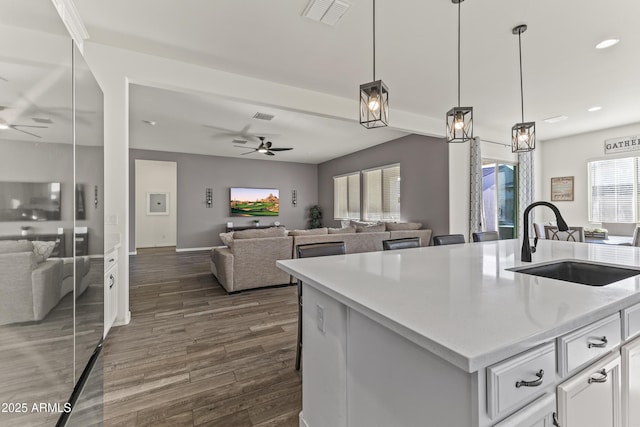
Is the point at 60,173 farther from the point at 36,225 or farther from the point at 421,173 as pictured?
the point at 421,173

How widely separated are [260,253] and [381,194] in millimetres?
4123

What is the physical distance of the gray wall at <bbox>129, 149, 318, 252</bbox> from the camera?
7875mm

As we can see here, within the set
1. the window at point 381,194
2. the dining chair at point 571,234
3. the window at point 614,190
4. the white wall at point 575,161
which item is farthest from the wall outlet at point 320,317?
the white wall at point 575,161

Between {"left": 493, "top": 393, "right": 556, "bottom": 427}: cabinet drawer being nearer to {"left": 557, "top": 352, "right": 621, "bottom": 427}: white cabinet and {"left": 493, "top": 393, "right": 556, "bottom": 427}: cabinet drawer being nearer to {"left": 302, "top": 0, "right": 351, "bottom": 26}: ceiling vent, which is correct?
{"left": 557, "top": 352, "right": 621, "bottom": 427}: white cabinet

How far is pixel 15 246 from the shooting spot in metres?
1.10

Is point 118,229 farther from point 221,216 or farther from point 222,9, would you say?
point 221,216

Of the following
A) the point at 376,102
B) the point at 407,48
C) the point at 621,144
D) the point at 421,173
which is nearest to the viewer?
the point at 376,102

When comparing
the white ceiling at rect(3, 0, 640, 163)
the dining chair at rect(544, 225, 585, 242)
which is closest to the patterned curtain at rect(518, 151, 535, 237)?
the white ceiling at rect(3, 0, 640, 163)

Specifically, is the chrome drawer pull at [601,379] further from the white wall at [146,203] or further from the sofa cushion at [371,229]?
the white wall at [146,203]

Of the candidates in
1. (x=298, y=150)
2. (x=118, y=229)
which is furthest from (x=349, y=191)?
(x=118, y=229)

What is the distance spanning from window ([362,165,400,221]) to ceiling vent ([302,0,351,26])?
4656 mm

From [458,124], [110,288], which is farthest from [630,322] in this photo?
[110,288]

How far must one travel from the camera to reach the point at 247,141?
261 inches

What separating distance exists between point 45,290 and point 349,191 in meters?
7.59
